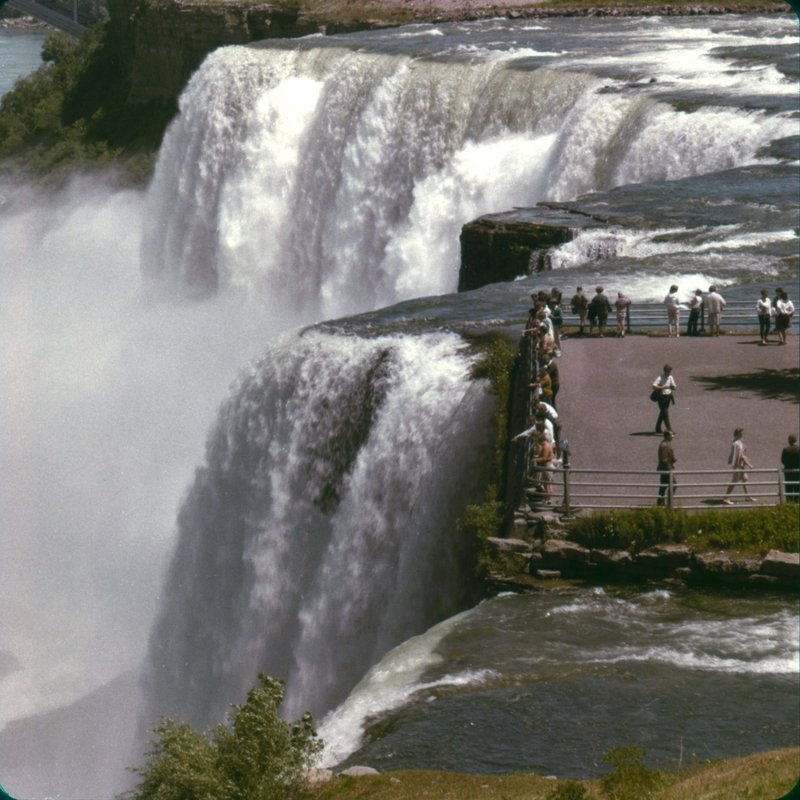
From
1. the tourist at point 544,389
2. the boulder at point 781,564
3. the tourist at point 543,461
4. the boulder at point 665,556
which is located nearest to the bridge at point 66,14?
the tourist at point 544,389

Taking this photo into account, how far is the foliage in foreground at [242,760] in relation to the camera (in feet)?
41.9

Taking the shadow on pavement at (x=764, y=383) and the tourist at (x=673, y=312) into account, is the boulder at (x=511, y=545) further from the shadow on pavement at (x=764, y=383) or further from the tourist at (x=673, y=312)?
the tourist at (x=673, y=312)

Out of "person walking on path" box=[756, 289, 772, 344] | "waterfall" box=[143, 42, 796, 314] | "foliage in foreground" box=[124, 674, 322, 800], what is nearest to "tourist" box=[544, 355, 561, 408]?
"person walking on path" box=[756, 289, 772, 344]

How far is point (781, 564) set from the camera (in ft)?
49.9

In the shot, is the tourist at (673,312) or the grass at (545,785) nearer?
the grass at (545,785)

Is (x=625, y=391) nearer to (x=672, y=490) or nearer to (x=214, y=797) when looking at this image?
(x=672, y=490)

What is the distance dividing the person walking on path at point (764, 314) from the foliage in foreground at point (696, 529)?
249 inches

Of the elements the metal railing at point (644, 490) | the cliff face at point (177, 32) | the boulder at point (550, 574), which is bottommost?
the boulder at point (550, 574)

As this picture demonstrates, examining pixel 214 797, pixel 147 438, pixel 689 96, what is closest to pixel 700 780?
pixel 214 797

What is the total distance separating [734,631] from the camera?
1461 cm

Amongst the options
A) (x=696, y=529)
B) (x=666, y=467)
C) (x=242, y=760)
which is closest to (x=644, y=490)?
(x=666, y=467)

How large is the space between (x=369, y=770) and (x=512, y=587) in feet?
12.9

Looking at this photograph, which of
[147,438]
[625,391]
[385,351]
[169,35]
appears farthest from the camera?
[169,35]

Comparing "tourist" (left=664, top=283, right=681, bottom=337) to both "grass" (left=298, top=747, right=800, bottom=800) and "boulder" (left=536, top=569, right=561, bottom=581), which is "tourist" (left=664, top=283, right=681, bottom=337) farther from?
"grass" (left=298, top=747, right=800, bottom=800)
